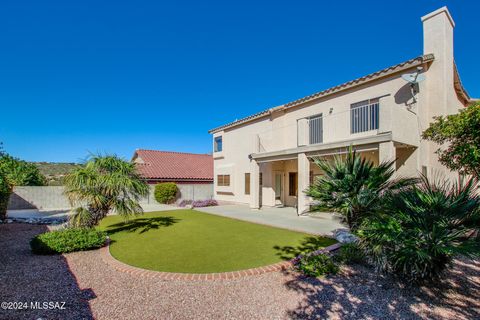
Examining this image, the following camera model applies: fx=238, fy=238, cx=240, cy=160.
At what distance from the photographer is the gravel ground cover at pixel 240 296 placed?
4.61 m

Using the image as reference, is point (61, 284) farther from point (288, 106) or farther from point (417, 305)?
point (288, 106)

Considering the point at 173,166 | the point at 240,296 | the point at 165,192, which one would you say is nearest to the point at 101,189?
the point at 240,296

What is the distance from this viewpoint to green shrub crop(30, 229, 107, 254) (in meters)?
8.20

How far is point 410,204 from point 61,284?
27.6ft

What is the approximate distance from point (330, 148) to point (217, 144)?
54.4ft

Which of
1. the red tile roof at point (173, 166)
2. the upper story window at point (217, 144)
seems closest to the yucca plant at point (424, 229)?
the upper story window at point (217, 144)

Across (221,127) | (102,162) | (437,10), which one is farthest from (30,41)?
(437,10)

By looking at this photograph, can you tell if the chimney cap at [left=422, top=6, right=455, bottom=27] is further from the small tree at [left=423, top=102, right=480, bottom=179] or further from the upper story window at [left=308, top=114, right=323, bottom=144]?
the small tree at [left=423, top=102, right=480, bottom=179]

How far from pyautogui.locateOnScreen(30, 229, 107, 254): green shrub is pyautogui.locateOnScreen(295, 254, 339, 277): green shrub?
7385 millimetres

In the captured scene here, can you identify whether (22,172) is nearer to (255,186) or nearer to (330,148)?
(255,186)

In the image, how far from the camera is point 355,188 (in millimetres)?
6301

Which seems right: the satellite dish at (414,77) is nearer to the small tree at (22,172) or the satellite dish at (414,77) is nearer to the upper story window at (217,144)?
the upper story window at (217,144)

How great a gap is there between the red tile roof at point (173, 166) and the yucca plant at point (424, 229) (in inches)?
1021

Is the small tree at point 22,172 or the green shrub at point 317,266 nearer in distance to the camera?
the green shrub at point 317,266
